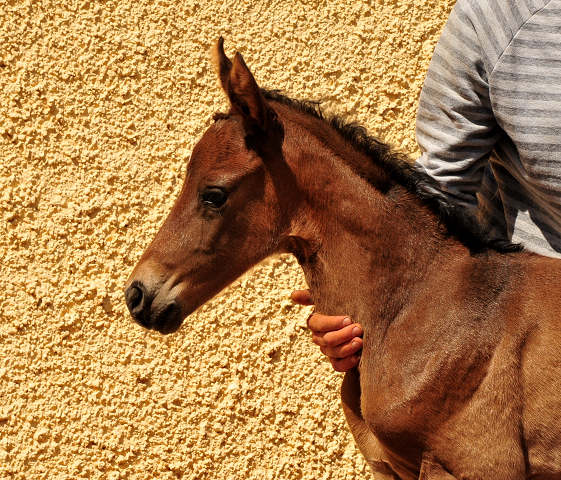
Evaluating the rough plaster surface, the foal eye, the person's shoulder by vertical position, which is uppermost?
the person's shoulder

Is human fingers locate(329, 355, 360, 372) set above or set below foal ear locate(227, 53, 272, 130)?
below

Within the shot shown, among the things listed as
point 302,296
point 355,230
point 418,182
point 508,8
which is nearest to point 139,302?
point 302,296

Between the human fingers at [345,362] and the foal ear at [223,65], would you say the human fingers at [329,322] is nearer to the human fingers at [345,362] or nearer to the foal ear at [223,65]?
the human fingers at [345,362]

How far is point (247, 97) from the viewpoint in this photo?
4.29ft

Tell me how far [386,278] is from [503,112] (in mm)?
429

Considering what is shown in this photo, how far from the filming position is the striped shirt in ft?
3.78

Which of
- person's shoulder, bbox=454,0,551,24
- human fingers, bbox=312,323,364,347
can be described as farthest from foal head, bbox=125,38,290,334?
person's shoulder, bbox=454,0,551,24

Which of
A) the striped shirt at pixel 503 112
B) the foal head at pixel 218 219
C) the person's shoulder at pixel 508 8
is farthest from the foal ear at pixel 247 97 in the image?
the person's shoulder at pixel 508 8

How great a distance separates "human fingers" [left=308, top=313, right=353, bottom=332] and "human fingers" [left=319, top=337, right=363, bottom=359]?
4 centimetres

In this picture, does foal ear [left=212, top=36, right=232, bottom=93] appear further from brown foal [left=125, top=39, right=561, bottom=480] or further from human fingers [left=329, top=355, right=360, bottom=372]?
human fingers [left=329, top=355, right=360, bottom=372]

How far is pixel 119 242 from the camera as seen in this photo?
2.49 m

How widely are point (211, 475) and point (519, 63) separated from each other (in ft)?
6.86

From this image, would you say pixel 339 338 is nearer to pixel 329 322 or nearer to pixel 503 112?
pixel 329 322

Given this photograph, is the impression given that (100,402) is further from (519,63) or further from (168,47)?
(519,63)
